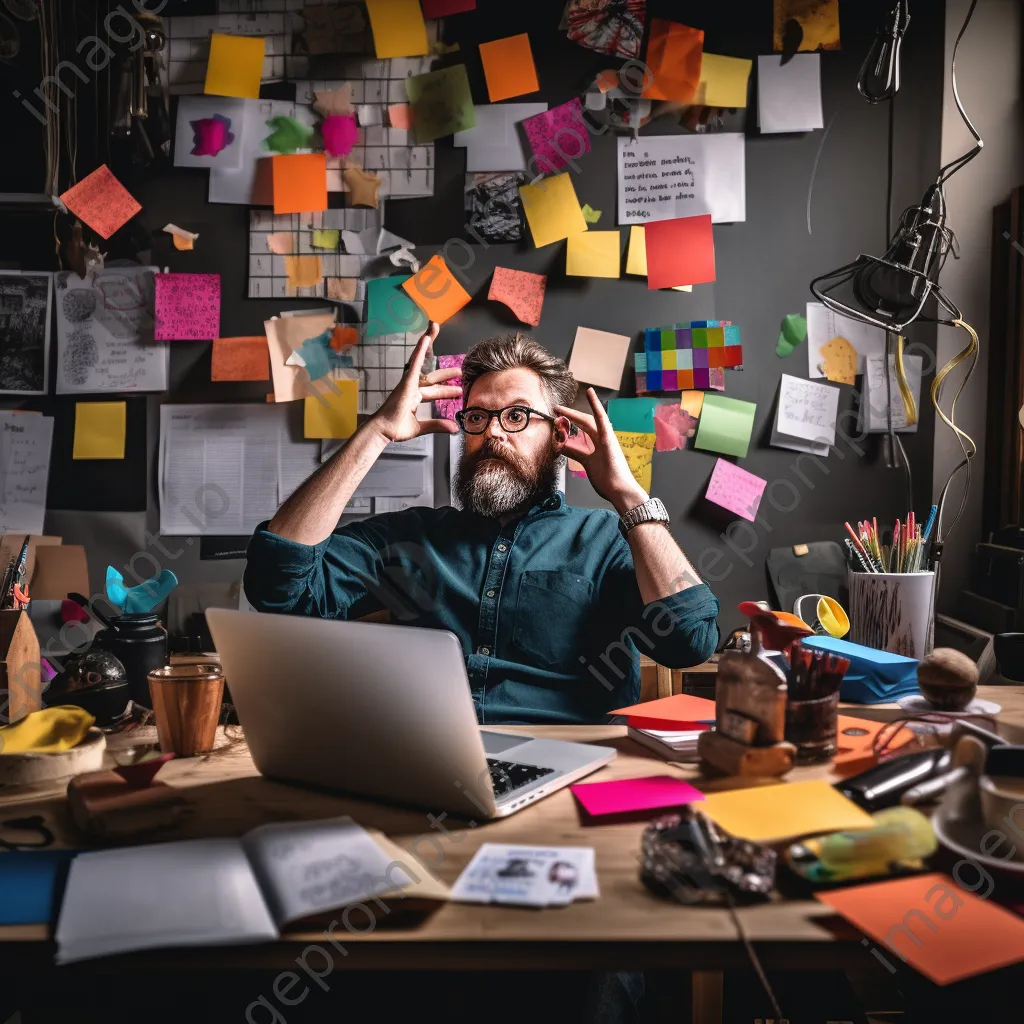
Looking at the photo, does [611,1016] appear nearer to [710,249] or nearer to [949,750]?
[949,750]

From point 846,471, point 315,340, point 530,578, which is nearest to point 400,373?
point 315,340

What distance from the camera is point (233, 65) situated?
2125mm

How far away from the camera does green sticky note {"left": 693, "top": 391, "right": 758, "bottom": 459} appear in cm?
217

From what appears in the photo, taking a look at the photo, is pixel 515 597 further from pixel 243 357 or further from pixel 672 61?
pixel 672 61

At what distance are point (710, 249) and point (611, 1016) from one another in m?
1.77

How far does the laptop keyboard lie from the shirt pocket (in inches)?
23.3

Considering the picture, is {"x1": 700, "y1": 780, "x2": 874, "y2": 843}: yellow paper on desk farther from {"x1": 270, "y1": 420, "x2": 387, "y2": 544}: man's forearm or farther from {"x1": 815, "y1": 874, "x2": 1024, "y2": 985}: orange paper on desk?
{"x1": 270, "y1": 420, "x2": 387, "y2": 544}: man's forearm

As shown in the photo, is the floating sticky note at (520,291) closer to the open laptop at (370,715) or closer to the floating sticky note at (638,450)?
the floating sticky note at (638,450)

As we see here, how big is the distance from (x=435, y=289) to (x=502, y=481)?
29.3 inches

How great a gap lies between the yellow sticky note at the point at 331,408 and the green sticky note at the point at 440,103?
67 centimetres

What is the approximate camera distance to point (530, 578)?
1.61 metres

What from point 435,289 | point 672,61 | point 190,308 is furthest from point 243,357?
point 672,61

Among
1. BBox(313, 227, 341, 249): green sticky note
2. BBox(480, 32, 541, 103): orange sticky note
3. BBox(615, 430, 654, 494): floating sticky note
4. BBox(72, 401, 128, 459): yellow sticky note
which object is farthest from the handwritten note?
BBox(72, 401, 128, 459): yellow sticky note

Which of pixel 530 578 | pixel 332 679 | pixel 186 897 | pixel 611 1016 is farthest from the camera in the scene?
pixel 530 578
